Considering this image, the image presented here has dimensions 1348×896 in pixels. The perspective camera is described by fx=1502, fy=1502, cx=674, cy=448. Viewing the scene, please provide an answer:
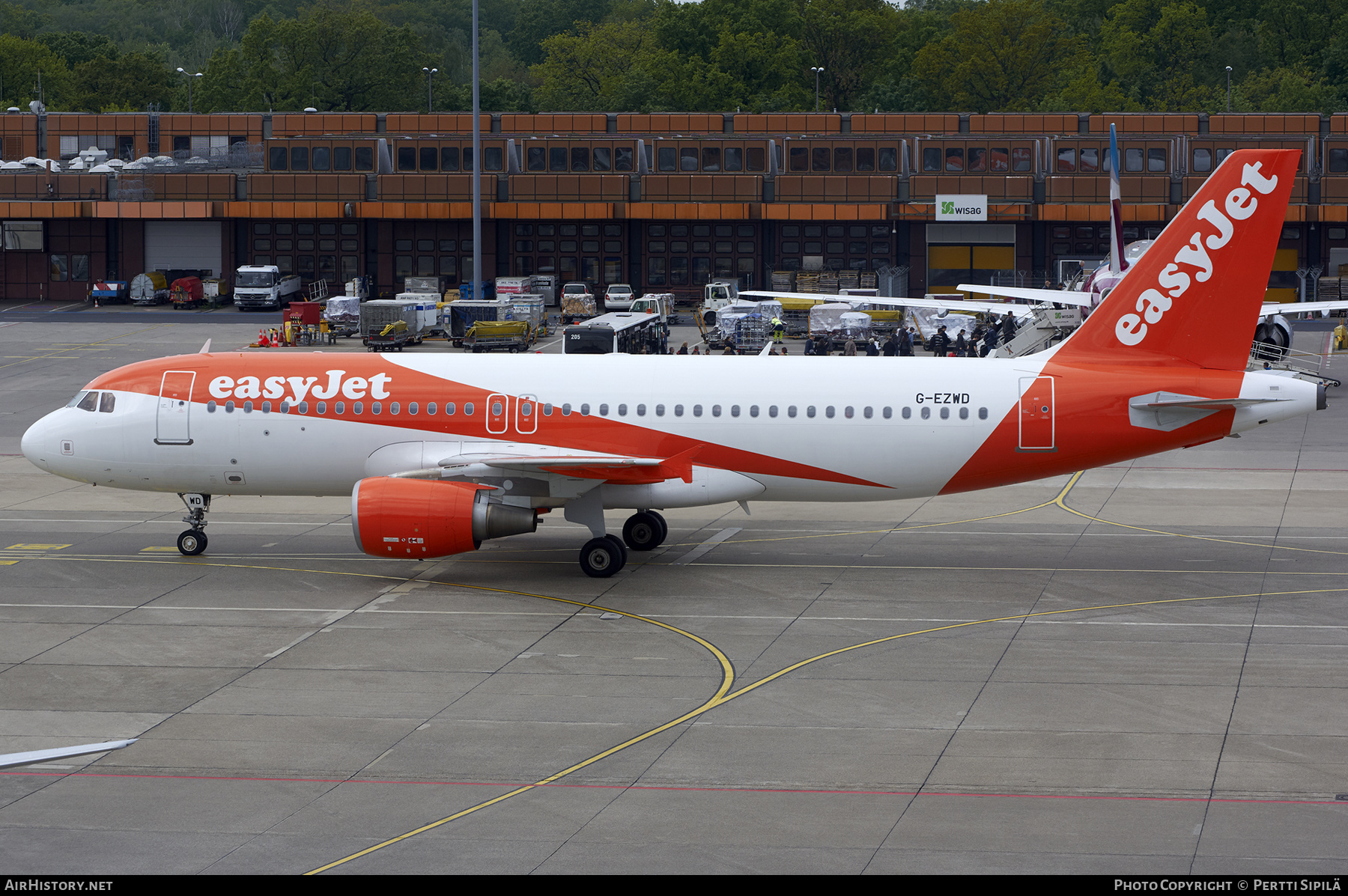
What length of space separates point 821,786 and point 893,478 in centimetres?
1315

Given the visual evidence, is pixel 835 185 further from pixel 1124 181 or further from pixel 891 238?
pixel 1124 181

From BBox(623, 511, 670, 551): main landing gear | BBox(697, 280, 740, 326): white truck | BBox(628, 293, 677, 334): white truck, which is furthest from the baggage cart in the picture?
BBox(623, 511, 670, 551): main landing gear

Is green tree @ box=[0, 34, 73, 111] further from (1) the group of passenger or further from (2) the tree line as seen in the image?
(1) the group of passenger

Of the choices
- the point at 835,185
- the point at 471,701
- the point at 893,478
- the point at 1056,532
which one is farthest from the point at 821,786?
the point at 835,185

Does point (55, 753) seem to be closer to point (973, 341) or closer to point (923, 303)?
point (923, 303)

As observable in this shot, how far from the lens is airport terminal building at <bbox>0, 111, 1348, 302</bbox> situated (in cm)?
9525

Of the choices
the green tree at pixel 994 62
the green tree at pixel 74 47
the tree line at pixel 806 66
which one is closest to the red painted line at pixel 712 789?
the tree line at pixel 806 66

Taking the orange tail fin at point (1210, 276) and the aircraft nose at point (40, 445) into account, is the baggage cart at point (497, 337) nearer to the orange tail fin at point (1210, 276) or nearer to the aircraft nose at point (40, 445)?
the aircraft nose at point (40, 445)

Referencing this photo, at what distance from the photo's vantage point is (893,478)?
32.5 m

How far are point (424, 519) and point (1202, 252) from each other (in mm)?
16957

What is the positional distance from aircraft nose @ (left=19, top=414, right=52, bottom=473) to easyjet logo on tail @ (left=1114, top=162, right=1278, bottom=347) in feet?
78.8

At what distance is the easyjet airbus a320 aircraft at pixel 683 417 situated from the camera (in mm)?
31125

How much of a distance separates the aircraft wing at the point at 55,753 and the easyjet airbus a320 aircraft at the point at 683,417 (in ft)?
29.7

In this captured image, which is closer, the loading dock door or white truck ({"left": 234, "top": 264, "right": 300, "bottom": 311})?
white truck ({"left": 234, "top": 264, "right": 300, "bottom": 311})
